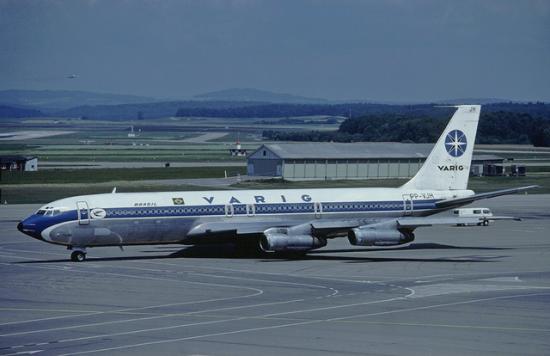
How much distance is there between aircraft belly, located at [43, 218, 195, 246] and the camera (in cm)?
5888

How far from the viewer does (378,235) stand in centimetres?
6062

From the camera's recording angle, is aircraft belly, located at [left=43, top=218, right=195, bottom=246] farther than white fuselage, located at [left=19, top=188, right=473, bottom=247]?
No

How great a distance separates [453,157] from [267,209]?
46.1ft

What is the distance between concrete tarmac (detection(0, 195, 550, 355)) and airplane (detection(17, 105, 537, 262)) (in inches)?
51.6

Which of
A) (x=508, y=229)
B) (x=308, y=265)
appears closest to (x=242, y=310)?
(x=308, y=265)

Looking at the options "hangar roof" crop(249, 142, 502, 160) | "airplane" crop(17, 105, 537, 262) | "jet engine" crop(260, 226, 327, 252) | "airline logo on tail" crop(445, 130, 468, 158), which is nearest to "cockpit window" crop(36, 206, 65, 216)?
"airplane" crop(17, 105, 537, 262)

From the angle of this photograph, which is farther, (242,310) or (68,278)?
(68,278)

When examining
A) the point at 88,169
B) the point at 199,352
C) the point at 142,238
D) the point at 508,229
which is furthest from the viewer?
the point at 88,169

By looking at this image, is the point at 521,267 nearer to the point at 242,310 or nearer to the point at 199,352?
the point at 242,310

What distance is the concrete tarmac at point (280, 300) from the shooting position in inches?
1367

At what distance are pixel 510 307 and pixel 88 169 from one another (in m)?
117

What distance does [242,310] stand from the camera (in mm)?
42125

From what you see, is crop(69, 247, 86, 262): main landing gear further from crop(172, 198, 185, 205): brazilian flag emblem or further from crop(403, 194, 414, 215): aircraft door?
crop(403, 194, 414, 215): aircraft door

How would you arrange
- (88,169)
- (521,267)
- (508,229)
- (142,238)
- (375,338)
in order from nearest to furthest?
1. (375,338)
2. (521,267)
3. (142,238)
4. (508,229)
5. (88,169)
